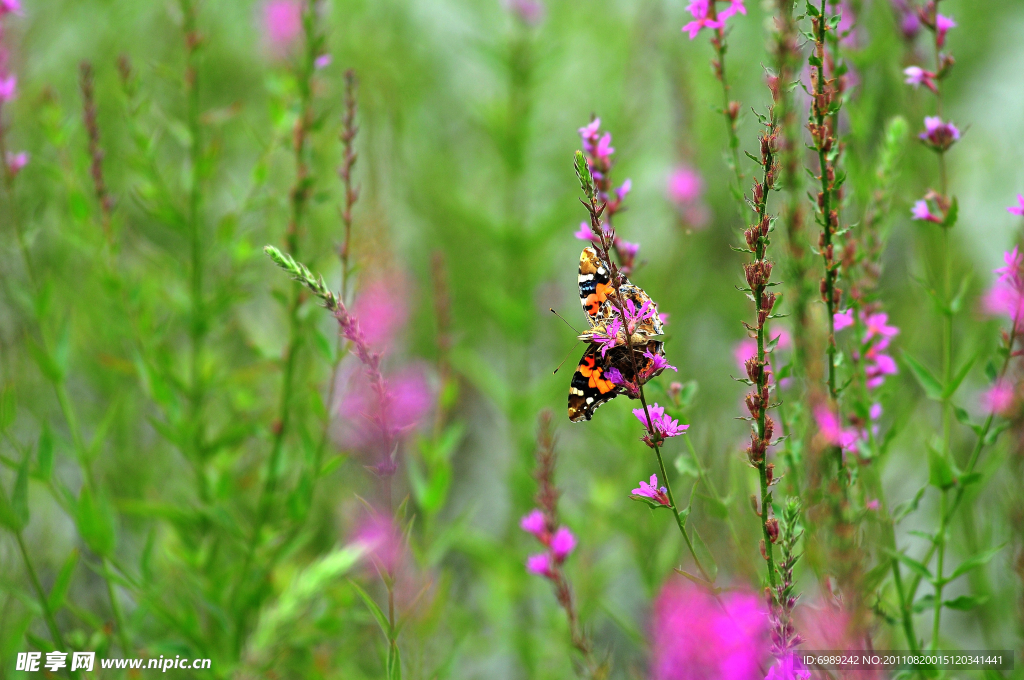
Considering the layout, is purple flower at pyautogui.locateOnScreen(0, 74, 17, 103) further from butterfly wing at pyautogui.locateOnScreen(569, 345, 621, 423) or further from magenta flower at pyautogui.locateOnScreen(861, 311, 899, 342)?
magenta flower at pyautogui.locateOnScreen(861, 311, 899, 342)

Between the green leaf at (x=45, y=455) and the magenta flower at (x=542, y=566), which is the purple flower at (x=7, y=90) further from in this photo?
the magenta flower at (x=542, y=566)

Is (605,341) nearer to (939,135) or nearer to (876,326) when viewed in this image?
(876,326)

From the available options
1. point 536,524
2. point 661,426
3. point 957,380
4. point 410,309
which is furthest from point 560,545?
point 410,309

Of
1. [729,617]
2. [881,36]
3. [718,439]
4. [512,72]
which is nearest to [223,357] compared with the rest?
[512,72]

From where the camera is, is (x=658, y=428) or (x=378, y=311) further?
(x=378, y=311)

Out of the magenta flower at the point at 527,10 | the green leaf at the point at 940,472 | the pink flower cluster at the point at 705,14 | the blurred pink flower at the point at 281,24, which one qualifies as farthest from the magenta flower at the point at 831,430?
the blurred pink flower at the point at 281,24

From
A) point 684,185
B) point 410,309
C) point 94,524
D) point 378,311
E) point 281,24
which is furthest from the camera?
point 410,309
